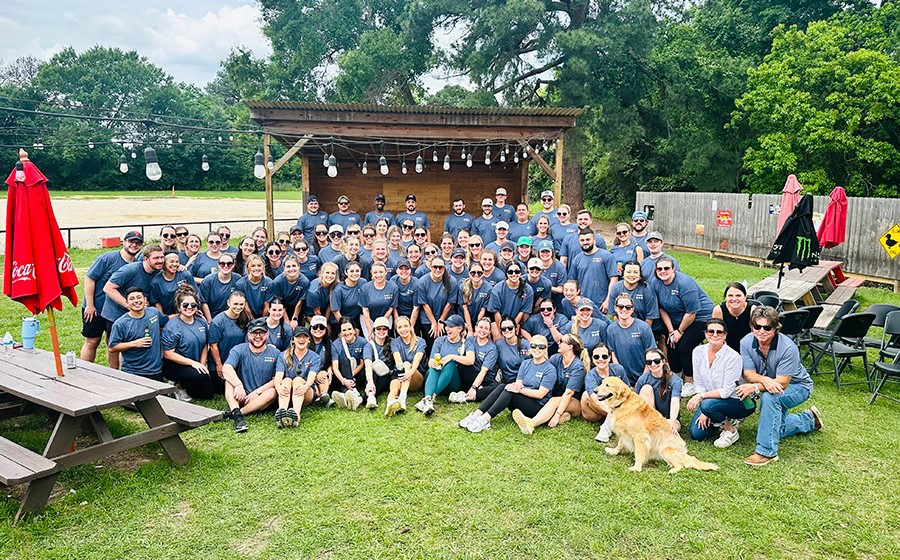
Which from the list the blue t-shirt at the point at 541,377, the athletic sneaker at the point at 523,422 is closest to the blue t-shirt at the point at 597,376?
the blue t-shirt at the point at 541,377

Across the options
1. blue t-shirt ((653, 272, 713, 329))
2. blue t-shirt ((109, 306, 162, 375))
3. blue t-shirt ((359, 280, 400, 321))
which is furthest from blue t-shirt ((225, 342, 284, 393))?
blue t-shirt ((653, 272, 713, 329))

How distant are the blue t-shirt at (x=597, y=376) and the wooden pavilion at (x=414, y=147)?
6.71 m

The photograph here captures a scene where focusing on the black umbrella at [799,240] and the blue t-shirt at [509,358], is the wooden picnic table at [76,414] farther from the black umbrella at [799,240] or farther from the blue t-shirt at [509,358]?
the black umbrella at [799,240]

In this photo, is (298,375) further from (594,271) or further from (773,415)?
(773,415)

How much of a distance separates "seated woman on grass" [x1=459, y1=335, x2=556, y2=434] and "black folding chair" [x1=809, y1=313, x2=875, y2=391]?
3583 millimetres

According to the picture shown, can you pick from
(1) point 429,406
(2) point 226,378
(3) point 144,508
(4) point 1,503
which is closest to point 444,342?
(1) point 429,406

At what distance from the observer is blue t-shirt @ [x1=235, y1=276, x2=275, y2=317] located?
22.0ft

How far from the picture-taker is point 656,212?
20812mm

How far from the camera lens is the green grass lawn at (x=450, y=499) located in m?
3.74

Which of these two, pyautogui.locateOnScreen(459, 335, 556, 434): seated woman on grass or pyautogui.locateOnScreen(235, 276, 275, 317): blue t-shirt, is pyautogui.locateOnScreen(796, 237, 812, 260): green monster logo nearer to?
pyautogui.locateOnScreen(459, 335, 556, 434): seated woman on grass

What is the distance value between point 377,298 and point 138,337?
2.42 meters

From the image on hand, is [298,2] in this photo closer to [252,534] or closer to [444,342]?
[444,342]

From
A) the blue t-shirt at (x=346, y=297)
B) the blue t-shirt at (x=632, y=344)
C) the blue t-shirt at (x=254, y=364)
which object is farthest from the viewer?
the blue t-shirt at (x=346, y=297)

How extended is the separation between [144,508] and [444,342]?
3224 millimetres
